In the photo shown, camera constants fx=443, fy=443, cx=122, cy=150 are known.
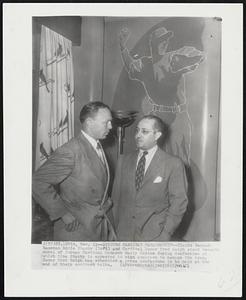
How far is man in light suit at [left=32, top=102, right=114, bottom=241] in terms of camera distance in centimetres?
150

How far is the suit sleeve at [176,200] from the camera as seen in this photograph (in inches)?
59.2

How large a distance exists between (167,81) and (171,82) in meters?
0.01

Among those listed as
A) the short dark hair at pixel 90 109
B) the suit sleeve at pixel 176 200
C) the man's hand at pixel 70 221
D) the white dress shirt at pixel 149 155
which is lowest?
the man's hand at pixel 70 221

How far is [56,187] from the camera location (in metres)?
1.50

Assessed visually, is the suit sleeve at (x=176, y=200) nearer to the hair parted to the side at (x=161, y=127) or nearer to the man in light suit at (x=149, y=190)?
the man in light suit at (x=149, y=190)

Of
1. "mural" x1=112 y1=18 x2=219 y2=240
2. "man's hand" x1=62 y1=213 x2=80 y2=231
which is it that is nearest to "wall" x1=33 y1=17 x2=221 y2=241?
"mural" x1=112 y1=18 x2=219 y2=240

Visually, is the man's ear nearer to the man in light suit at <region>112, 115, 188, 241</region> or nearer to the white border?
the man in light suit at <region>112, 115, 188, 241</region>

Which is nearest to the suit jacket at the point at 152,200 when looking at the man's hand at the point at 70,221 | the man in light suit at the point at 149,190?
the man in light suit at the point at 149,190

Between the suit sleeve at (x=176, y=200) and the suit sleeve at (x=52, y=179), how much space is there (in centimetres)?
35

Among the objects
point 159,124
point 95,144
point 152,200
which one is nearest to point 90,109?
point 95,144

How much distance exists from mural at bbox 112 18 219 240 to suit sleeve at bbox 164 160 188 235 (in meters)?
0.02

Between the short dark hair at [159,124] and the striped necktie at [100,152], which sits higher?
the short dark hair at [159,124]

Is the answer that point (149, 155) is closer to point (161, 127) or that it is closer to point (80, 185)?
point (161, 127)

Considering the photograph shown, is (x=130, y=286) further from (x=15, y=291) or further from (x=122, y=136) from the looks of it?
(x=122, y=136)
